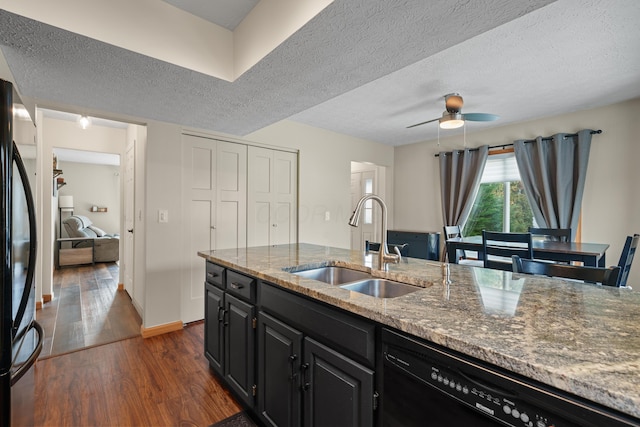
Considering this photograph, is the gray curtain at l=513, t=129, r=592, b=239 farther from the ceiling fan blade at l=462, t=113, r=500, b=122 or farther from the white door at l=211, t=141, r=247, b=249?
the white door at l=211, t=141, r=247, b=249

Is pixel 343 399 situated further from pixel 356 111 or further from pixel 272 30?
pixel 356 111

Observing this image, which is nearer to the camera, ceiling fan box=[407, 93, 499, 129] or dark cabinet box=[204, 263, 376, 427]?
dark cabinet box=[204, 263, 376, 427]

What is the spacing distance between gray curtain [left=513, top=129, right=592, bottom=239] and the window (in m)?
0.26

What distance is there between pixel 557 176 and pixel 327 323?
3844 mm

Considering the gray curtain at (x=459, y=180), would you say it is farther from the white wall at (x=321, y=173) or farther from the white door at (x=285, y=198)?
the white door at (x=285, y=198)

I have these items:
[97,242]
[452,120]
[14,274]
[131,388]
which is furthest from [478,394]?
[97,242]

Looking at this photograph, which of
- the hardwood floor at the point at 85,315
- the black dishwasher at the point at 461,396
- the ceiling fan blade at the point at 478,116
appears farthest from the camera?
the ceiling fan blade at the point at 478,116

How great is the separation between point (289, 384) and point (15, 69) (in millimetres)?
2476

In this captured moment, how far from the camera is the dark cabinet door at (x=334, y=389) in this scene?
3.41ft

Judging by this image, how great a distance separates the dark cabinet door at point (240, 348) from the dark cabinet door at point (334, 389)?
20.2 inches

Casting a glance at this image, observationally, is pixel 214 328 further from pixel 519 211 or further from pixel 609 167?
pixel 609 167

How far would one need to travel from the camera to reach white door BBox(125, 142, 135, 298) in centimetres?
370

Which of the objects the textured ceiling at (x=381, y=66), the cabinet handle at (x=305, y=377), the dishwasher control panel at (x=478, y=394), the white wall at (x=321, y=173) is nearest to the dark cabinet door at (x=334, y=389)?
the cabinet handle at (x=305, y=377)

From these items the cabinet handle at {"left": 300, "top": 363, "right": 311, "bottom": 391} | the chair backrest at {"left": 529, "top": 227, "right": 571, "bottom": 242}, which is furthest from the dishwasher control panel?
the chair backrest at {"left": 529, "top": 227, "right": 571, "bottom": 242}
